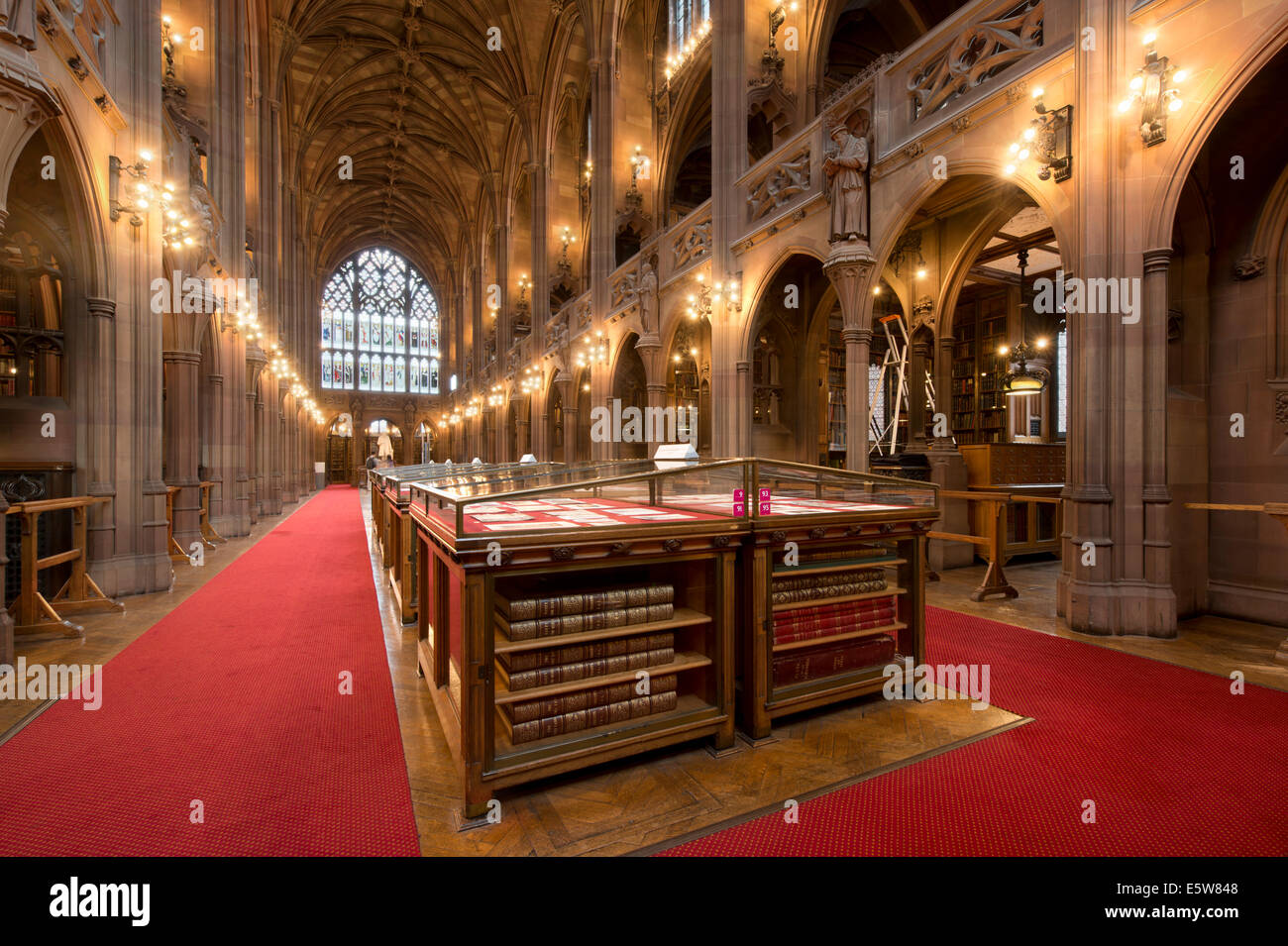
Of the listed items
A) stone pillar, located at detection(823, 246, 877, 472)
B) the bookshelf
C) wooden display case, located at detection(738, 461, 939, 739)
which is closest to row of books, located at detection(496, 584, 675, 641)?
wooden display case, located at detection(738, 461, 939, 739)

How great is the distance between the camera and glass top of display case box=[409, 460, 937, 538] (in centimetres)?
254

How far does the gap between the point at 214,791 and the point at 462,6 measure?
1057 inches

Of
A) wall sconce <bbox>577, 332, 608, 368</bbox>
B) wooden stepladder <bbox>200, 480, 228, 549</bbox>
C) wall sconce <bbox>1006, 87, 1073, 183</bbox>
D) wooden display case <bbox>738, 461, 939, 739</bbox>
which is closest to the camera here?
wooden display case <bbox>738, 461, 939, 739</bbox>

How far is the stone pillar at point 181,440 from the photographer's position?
885 centimetres

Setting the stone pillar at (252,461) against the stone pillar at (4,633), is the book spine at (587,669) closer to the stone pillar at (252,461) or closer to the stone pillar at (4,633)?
the stone pillar at (4,633)

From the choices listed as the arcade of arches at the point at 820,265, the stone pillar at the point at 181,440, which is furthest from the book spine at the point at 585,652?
the stone pillar at the point at 181,440

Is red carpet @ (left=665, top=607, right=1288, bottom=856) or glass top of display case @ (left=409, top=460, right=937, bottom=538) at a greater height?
glass top of display case @ (left=409, top=460, right=937, bottom=538)

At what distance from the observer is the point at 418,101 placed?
91.1 ft

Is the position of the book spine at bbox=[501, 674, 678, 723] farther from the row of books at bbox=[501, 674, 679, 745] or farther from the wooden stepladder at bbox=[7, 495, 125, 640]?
the wooden stepladder at bbox=[7, 495, 125, 640]

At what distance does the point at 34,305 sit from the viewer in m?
7.00

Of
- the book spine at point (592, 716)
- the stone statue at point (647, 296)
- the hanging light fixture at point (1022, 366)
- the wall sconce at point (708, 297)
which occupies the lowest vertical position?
the book spine at point (592, 716)

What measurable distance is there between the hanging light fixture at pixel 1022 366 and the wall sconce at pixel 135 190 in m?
14.0

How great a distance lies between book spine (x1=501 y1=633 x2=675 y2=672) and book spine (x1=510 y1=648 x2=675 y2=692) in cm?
2

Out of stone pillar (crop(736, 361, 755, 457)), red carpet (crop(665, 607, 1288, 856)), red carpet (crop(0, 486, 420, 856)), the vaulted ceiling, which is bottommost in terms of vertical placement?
red carpet (crop(665, 607, 1288, 856))
